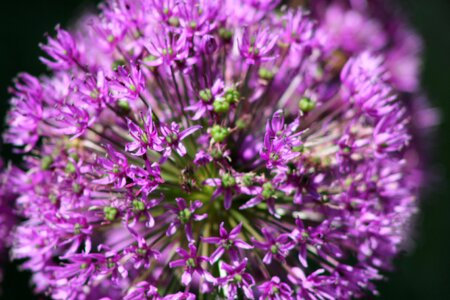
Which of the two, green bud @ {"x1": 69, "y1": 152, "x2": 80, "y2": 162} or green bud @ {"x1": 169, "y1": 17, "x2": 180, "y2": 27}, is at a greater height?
green bud @ {"x1": 169, "y1": 17, "x2": 180, "y2": 27}

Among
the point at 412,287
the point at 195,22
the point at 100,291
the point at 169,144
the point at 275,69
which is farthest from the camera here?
the point at 412,287

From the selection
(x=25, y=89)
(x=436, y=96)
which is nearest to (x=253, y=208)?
(x=25, y=89)

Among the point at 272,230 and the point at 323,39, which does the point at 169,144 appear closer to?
the point at 272,230

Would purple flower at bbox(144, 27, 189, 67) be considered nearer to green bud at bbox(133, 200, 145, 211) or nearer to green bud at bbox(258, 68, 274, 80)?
green bud at bbox(258, 68, 274, 80)

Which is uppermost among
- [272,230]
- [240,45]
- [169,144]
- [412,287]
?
[240,45]

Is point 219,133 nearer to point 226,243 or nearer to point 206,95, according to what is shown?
point 206,95

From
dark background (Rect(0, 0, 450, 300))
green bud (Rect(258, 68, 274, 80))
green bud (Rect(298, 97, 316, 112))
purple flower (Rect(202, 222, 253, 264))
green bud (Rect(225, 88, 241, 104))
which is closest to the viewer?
purple flower (Rect(202, 222, 253, 264))

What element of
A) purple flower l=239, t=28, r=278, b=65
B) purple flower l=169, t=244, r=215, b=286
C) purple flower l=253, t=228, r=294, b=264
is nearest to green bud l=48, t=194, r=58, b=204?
purple flower l=169, t=244, r=215, b=286
